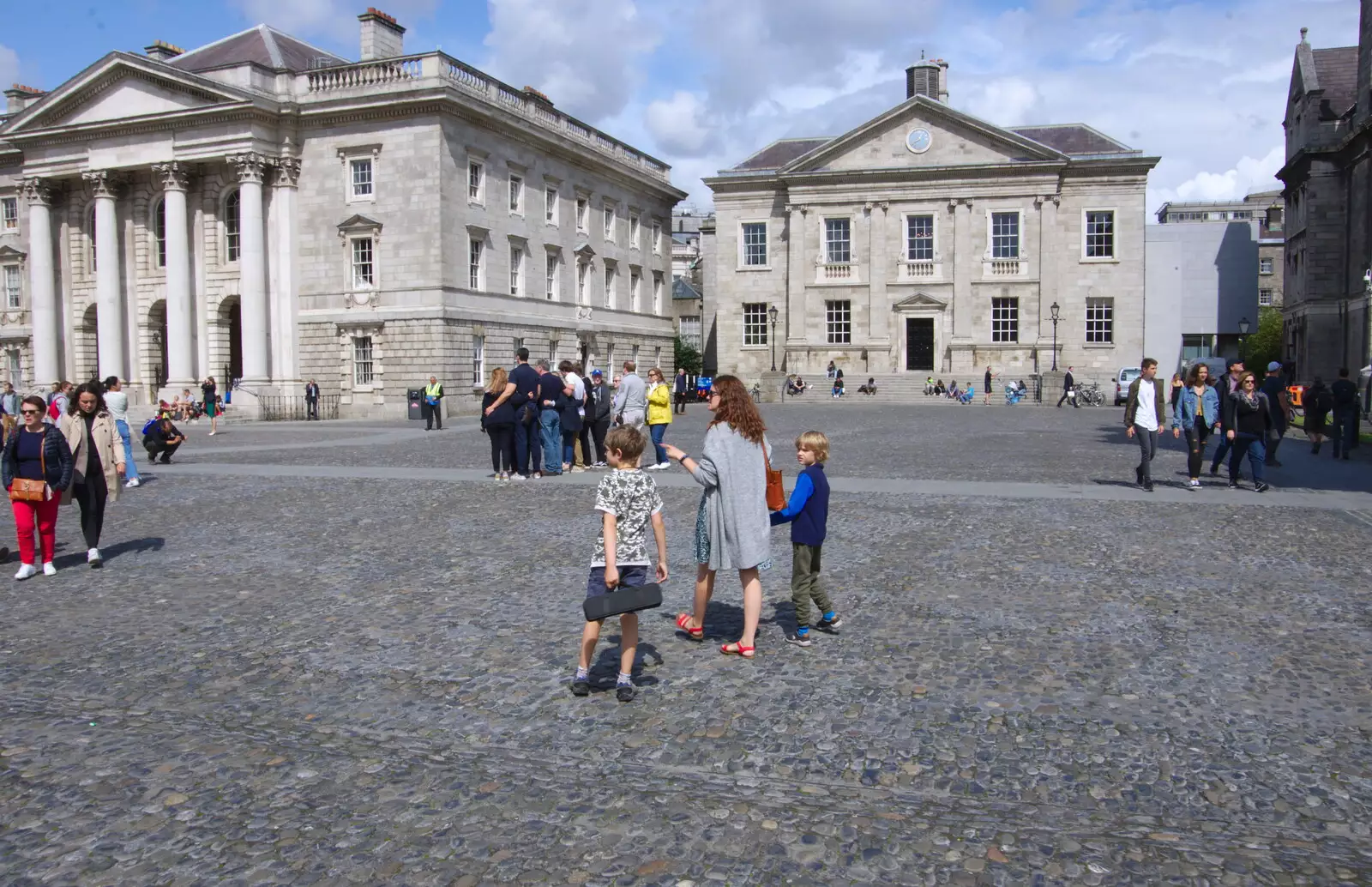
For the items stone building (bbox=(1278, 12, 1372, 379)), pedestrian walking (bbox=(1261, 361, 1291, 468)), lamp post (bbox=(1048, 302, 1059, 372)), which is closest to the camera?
pedestrian walking (bbox=(1261, 361, 1291, 468))

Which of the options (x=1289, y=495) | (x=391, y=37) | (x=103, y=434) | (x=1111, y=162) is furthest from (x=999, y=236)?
(x=103, y=434)

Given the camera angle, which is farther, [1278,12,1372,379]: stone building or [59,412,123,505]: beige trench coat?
[1278,12,1372,379]: stone building

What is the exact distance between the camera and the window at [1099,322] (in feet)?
178

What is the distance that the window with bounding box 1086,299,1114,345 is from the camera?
54.1 meters

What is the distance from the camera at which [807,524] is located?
7.39 metres

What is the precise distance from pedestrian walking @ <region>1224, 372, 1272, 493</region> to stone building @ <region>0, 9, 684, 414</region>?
28093mm

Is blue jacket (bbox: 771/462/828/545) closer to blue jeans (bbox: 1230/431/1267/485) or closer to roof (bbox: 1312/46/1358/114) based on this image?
blue jeans (bbox: 1230/431/1267/485)

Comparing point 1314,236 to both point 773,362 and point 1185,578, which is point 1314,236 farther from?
point 1185,578

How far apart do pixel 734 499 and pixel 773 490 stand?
35 centimetres

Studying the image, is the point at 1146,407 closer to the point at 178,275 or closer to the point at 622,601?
the point at 622,601

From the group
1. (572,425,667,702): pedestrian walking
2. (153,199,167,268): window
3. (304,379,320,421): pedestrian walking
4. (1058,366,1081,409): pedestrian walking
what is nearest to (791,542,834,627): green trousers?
(572,425,667,702): pedestrian walking

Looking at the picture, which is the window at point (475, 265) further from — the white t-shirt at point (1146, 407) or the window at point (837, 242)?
the white t-shirt at point (1146, 407)

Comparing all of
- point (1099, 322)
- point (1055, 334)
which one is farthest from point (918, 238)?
point (1099, 322)

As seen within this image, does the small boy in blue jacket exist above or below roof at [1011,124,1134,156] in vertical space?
below
